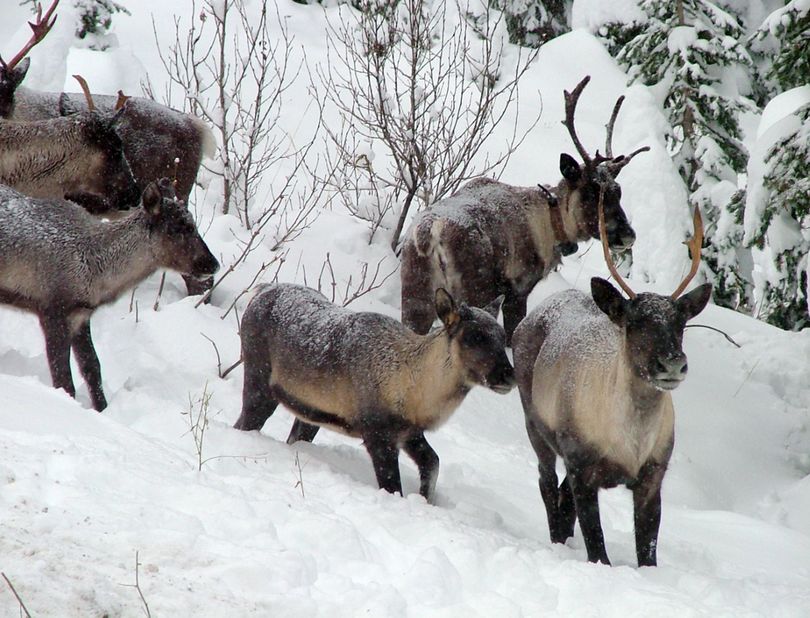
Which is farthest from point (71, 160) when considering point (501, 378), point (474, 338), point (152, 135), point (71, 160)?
point (501, 378)

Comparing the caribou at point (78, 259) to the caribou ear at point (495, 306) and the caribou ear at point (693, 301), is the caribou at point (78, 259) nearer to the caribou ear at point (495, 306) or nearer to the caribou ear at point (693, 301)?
the caribou ear at point (495, 306)

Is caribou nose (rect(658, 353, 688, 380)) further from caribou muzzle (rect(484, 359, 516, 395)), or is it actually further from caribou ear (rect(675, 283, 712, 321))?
caribou muzzle (rect(484, 359, 516, 395))

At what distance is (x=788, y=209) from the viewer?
29.7 ft

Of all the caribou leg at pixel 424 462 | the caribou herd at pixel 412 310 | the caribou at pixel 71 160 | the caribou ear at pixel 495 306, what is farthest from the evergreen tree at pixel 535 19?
the caribou leg at pixel 424 462

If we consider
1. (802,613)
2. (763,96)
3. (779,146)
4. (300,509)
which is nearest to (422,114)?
(779,146)

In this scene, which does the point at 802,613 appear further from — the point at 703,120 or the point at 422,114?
the point at 703,120

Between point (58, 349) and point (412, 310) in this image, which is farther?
point (412, 310)

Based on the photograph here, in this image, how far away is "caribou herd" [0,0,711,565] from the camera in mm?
5168

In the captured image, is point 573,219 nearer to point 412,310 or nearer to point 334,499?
point 412,310

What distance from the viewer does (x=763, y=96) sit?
16.3m

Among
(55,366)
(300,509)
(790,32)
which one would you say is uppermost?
(790,32)

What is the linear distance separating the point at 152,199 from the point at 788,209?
18.9 ft

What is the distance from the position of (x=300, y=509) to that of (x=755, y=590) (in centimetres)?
200

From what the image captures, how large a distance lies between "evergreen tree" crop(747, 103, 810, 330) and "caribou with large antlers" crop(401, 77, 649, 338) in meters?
1.32
